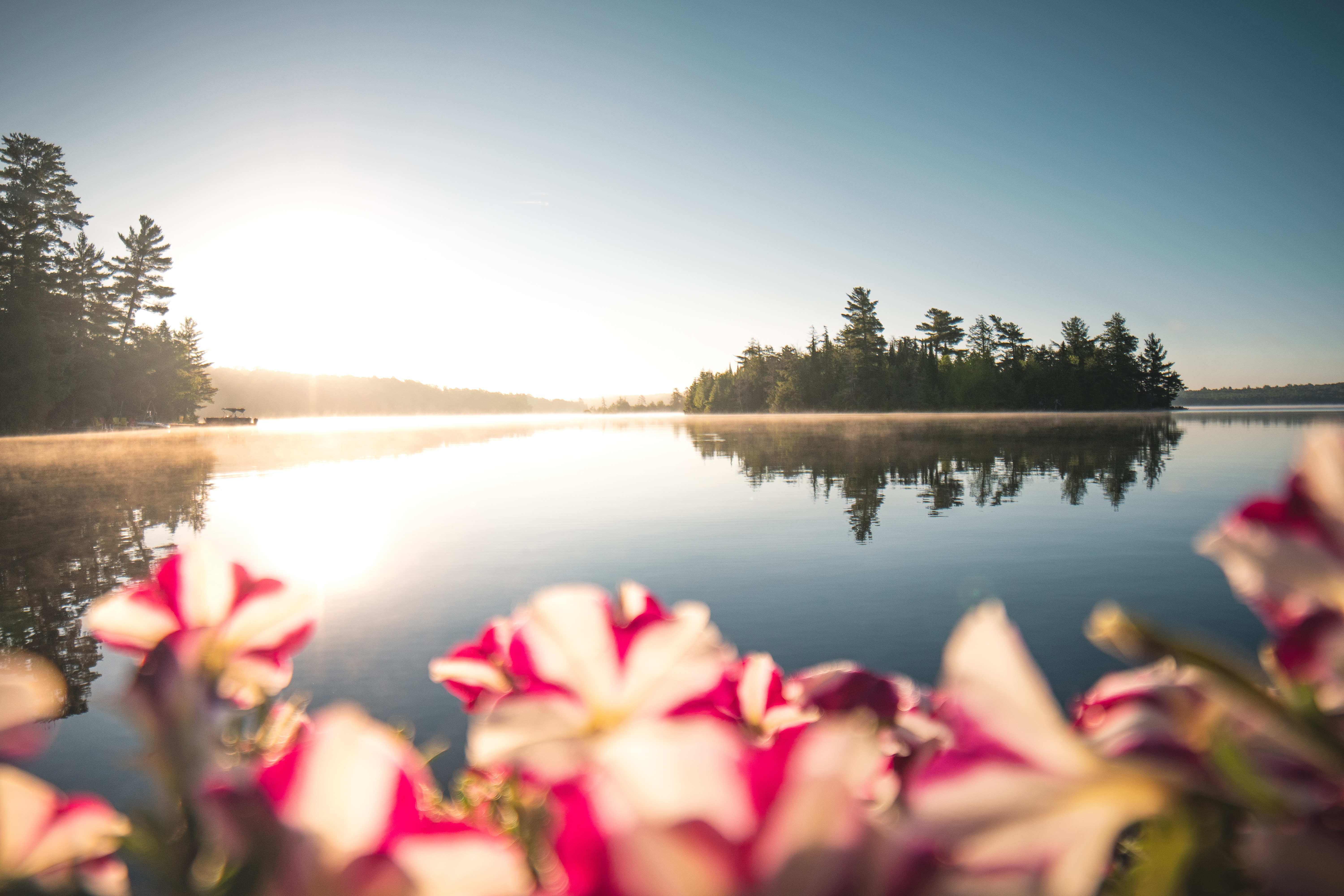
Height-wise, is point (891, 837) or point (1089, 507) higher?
point (891, 837)

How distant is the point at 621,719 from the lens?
0.52m

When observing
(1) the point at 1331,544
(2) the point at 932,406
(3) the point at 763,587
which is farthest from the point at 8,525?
(2) the point at 932,406

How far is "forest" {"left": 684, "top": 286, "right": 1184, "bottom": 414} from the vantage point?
8944 centimetres

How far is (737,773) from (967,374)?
102 metres

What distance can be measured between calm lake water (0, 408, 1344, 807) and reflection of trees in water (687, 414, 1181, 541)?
18cm

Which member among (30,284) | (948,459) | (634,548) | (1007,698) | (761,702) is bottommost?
(634,548)

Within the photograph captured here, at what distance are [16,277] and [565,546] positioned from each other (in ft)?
170

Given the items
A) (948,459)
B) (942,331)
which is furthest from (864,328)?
(948,459)

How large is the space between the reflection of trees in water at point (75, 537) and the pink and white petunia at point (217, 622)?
Answer: 5303mm

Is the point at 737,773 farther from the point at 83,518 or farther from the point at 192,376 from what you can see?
the point at 192,376

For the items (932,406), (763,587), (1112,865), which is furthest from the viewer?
(932,406)

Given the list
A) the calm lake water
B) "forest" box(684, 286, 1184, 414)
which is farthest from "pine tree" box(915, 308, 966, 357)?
the calm lake water

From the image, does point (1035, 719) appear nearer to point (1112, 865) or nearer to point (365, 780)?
point (365, 780)

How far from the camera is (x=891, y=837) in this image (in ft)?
1.03
